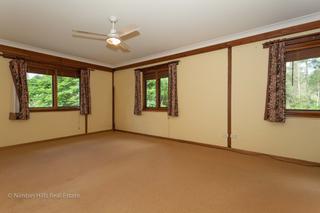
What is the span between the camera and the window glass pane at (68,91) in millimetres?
5246

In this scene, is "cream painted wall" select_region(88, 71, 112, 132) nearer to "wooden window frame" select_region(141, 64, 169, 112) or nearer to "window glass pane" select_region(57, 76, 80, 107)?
"window glass pane" select_region(57, 76, 80, 107)

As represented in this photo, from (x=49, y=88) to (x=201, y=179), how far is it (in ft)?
15.4

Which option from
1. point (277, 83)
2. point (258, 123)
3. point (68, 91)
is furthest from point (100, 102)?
point (277, 83)

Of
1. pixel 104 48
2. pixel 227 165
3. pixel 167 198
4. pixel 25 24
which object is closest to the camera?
pixel 167 198

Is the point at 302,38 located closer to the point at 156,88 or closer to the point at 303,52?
the point at 303,52

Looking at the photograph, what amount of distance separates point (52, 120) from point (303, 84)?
19.3ft

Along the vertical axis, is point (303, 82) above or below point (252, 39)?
below

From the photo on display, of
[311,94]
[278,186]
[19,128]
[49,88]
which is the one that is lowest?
[278,186]

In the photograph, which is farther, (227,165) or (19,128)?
(19,128)

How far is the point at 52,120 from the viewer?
5.01 m

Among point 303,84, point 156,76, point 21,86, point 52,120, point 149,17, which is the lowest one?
point 52,120

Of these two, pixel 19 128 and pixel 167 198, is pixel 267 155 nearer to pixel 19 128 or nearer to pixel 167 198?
pixel 167 198

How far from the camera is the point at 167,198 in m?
2.01

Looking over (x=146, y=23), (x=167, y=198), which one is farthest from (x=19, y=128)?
(x=167, y=198)
